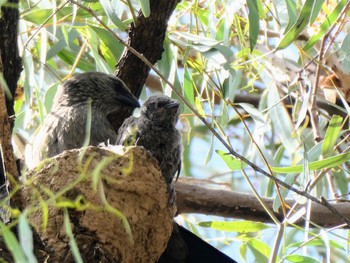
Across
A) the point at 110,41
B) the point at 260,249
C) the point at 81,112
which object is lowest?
the point at 260,249

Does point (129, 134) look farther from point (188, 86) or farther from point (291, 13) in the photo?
point (291, 13)

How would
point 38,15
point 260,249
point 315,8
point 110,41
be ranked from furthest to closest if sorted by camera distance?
point 260,249
point 110,41
point 38,15
point 315,8

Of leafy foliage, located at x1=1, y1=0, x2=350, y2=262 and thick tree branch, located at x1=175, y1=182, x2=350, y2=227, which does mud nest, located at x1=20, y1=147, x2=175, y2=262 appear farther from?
thick tree branch, located at x1=175, y1=182, x2=350, y2=227

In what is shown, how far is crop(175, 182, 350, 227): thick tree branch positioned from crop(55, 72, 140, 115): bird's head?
1.48 feet

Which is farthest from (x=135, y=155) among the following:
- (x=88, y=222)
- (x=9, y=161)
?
(x=9, y=161)

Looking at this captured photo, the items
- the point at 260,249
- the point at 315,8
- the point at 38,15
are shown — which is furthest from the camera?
the point at 260,249

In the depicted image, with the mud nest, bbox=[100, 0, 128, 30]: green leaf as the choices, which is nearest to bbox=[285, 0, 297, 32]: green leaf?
bbox=[100, 0, 128, 30]: green leaf

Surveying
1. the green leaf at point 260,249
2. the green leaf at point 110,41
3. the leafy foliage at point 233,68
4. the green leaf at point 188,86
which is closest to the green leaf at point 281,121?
the leafy foliage at point 233,68

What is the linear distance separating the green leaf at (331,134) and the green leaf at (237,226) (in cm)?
58

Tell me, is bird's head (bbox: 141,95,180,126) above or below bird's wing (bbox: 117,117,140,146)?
above

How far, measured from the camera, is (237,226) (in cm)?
409

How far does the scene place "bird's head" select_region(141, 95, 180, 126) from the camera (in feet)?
12.0

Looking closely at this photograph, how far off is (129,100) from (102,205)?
1060 millimetres

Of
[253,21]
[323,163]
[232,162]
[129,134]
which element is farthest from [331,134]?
[129,134]
